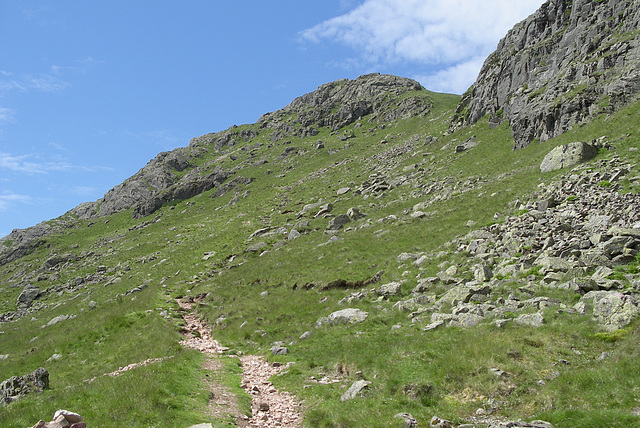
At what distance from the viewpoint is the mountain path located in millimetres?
13258

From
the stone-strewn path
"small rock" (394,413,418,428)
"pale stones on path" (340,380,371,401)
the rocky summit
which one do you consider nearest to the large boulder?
the rocky summit

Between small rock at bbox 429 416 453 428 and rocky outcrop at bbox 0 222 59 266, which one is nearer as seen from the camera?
small rock at bbox 429 416 453 428

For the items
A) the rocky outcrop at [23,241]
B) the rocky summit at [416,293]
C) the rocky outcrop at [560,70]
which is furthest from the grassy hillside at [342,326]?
the rocky outcrop at [23,241]

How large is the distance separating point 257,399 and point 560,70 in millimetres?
59908

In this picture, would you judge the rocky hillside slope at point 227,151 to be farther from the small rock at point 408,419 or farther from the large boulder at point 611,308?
the small rock at point 408,419

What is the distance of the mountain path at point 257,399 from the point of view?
1326 centimetres

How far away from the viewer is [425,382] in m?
13.2

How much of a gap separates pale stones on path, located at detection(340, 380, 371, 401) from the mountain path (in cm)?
188

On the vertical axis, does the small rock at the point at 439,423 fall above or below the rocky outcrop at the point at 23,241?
below

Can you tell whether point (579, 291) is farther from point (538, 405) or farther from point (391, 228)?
point (391, 228)

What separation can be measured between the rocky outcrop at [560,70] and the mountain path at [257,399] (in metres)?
42.1

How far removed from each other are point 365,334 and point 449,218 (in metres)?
18.9

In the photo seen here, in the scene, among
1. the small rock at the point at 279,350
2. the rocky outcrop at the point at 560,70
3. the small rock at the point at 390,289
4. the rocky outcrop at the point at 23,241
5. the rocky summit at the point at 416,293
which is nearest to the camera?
the rocky summit at the point at 416,293

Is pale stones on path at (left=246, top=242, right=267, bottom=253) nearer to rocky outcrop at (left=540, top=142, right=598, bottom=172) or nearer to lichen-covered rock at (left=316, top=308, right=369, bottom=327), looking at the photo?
lichen-covered rock at (left=316, top=308, right=369, bottom=327)
